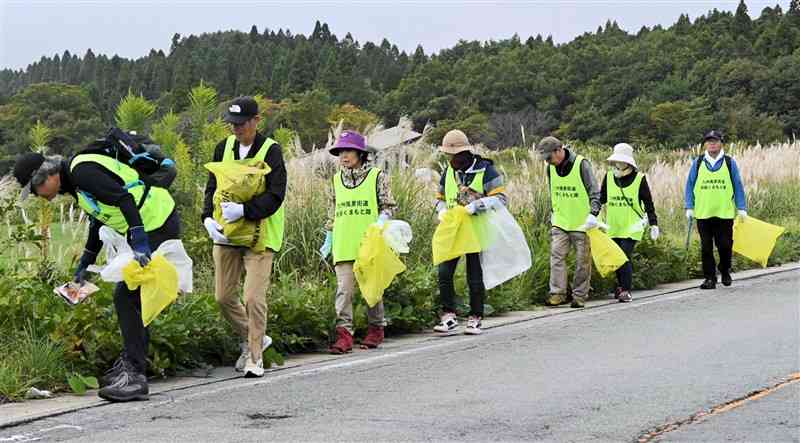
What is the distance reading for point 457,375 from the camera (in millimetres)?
7824

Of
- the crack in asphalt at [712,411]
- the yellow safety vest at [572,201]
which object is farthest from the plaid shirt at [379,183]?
the crack in asphalt at [712,411]

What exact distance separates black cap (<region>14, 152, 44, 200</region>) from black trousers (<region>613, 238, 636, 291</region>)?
305 inches

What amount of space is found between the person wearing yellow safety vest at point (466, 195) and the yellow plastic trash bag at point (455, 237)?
9cm

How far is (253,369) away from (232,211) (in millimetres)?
1150

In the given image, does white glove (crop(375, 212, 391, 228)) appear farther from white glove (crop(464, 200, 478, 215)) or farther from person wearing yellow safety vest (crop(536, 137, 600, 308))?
person wearing yellow safety vest (crop(536, 137, 600, 308))

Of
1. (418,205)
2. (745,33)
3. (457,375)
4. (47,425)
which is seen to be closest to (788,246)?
(418,205)

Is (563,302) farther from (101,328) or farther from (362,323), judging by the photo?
(101,328)

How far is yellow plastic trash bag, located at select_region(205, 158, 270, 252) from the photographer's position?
7723 mm

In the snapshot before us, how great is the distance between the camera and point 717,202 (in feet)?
46.8

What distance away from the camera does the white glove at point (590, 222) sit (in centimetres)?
1228

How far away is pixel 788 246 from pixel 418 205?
7956mm

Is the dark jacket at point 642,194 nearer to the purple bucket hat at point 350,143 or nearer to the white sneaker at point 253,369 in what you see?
the purple bucket hat at point 350,143

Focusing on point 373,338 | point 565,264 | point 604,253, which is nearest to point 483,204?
point 373,338

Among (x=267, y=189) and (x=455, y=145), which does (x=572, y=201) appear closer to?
(x=455, y=145)
